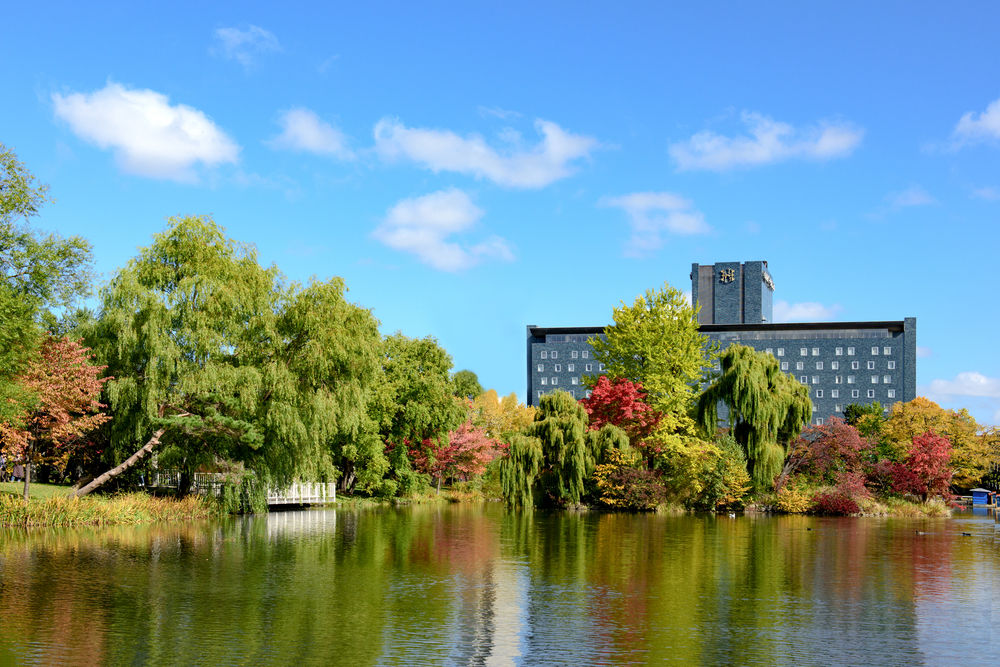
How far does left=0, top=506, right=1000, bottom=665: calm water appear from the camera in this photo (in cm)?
1489

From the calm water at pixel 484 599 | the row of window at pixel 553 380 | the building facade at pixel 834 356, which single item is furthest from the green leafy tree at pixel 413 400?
the row of window at pixel 553 380

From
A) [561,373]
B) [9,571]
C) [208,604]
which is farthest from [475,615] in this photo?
[561,373]

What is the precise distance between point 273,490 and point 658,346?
96.8ft

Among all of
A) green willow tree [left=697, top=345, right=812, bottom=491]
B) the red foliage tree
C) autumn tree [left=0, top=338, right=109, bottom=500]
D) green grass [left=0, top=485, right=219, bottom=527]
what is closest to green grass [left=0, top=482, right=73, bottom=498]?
green grass [left=0, top=485, right=219, bottom=527]

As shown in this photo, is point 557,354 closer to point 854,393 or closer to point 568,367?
point 568,367

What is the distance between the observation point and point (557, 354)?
566 ft

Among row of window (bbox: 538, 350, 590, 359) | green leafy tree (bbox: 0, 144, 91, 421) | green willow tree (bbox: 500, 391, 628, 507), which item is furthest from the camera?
row of window (bbox: 538, 350, 590, 359)

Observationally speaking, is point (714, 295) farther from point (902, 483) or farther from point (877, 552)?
point (877, 552)

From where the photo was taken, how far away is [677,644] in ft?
51.1

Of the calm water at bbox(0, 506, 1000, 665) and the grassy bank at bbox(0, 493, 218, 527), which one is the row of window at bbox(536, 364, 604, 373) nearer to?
the grassy bank at bbox(0, 493, 218, 527)

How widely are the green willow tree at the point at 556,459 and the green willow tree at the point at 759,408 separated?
7.08 meters

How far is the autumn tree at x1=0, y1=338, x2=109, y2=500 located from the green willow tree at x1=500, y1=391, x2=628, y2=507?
25695mm

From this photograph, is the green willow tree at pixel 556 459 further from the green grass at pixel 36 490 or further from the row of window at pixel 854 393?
the row of window at pixel 854 393

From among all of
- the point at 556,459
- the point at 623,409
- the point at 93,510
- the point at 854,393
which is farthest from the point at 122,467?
the point at 854,393
